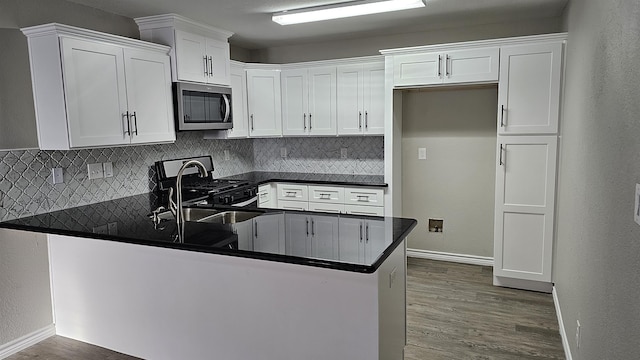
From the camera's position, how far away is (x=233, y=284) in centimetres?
237

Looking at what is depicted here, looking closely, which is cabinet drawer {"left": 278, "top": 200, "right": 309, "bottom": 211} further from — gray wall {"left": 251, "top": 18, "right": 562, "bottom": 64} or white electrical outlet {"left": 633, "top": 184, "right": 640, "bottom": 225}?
white electrical outlet {"left": 633, "top": 184, "right": 640, "bottom": 225}

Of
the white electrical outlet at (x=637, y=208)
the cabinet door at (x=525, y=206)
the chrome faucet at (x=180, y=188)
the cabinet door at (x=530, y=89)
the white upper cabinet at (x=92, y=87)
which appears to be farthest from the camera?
the cabinet door at (x=525, y=206)

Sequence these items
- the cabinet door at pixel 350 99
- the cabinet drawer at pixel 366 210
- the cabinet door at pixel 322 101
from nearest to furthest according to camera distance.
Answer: the cabinet drawer at pixel 366 210
the cabinet door at pixel 350 99
the cabinet door at pixel 322 101

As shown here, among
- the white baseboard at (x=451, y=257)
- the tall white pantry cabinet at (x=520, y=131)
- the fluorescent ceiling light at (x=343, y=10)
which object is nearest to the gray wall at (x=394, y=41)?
the tall white pantry cabinet at (x=520, y=131)

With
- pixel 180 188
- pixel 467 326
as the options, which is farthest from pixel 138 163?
pixel 467 326

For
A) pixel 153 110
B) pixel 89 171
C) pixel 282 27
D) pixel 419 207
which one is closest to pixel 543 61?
pixel 419 207

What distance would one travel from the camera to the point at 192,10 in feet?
11.5

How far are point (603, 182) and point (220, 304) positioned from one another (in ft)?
6.47

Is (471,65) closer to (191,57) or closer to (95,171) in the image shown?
(191,57)

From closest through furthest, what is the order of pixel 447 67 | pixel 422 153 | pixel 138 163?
1. pixel 138 163
2. pixel 447 67
3. pixel 422 153

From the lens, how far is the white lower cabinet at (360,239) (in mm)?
1933

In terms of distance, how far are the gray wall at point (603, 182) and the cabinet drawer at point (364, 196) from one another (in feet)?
5.58

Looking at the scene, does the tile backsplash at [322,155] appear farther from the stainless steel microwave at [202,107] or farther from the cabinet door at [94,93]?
the cabinet door at [94,93]

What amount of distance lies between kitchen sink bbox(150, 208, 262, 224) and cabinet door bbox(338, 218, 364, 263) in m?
0.70
